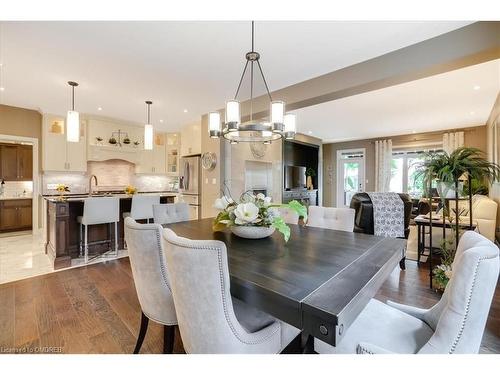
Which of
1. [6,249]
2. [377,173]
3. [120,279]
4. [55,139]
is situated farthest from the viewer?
[377,173]

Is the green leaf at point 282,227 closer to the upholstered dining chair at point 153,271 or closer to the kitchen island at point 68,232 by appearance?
the upholstered dining chair at point 153,271

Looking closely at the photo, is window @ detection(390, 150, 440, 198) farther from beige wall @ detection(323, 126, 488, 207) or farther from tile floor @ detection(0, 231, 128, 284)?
Answer: tile floor @ detection(0, 231, 128, 284)

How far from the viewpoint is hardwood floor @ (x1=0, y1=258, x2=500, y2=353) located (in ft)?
5.70

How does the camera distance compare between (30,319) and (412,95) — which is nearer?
(30,319)

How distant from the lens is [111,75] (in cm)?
330

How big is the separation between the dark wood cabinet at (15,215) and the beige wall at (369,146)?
8536 mm

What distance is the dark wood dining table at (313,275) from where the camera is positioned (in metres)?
0.83

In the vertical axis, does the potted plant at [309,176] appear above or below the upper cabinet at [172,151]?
below

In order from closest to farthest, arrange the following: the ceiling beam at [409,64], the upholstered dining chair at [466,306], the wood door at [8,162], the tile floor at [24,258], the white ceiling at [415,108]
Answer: the upholstered dining chair at [466,306] → the ceiling beam at [409,64] → the tile floor at [24,258] → the white ceiling at [415,108] → the wood door at [8,162]

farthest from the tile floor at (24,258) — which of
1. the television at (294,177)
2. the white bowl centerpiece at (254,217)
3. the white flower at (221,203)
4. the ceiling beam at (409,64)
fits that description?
the television at (294,177)
